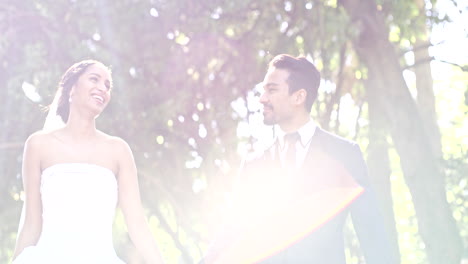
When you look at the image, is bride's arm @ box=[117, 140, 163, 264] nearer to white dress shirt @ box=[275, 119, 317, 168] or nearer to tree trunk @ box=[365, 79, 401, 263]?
white dress shirt @ box=[275, 119, 317, 168]

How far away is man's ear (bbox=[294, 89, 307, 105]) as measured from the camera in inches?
216

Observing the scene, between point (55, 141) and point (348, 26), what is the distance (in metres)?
7.01

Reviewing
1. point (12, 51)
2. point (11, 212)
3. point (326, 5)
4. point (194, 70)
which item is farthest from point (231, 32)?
point (11, 212)

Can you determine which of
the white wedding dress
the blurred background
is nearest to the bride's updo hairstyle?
the white wedding dress

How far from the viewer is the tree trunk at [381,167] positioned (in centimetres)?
1404

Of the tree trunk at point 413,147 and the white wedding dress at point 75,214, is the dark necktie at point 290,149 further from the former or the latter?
the tree trunk at point 413,147

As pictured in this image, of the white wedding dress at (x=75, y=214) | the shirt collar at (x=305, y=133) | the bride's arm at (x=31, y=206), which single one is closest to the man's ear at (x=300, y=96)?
the shirt collar at (x=305, y=133)

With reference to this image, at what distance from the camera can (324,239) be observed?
511 cm

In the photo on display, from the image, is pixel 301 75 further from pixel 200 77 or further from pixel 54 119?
pixel 200 77

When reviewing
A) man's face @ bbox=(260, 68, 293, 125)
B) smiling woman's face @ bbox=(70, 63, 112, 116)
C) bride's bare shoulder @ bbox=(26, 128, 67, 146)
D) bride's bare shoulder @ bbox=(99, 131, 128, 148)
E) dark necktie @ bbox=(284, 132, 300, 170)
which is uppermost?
smiling woman's face @ bbox=(70, 63, 112, 116)

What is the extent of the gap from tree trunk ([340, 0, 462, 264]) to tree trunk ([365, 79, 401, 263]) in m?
0.92

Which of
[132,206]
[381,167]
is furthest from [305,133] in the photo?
[381,167]

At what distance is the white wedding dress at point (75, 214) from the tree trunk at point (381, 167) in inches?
341

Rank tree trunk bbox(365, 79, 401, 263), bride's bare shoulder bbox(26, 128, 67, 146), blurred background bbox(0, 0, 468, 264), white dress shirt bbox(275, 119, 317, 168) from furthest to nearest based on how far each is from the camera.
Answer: tree trunk bbox(365, 79, 401, 263) → blurred background bbox(0, 0, 468, 264) → white dress shirt bbox(275, 119, 317, 168) → bride's bare shoulder bbox(26, 128, 67, 146)
